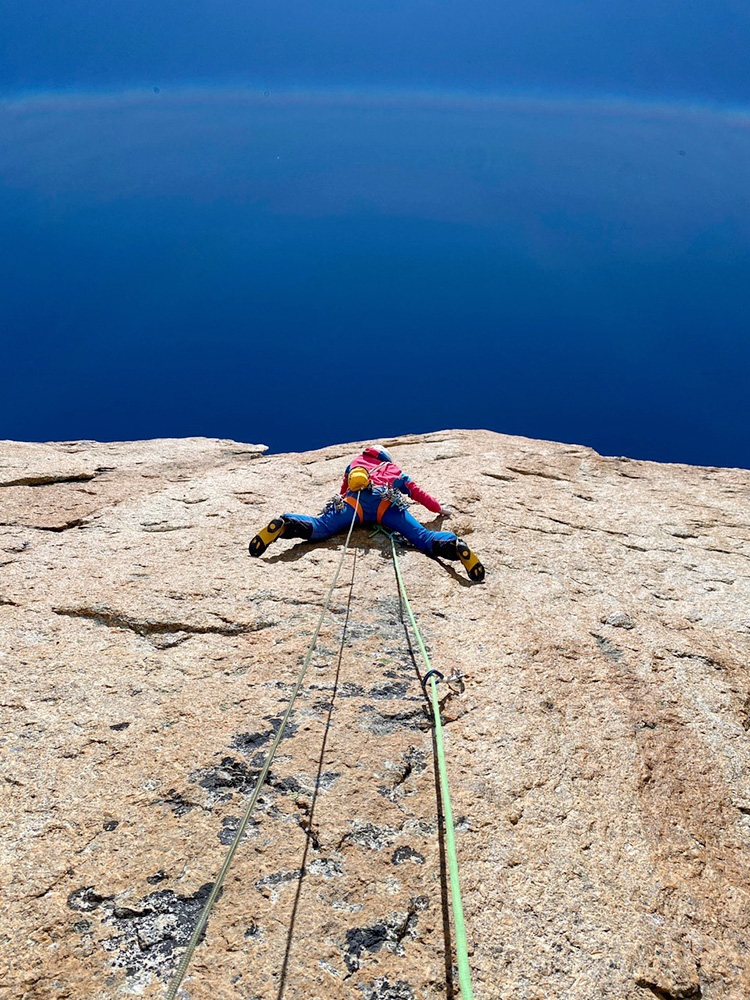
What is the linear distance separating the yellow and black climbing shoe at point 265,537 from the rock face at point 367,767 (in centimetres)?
12

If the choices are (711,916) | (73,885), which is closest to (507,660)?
(711,916)

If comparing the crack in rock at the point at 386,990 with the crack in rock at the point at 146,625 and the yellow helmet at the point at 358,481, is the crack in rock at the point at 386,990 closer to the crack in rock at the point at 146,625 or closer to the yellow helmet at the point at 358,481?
the crack in rock at the point at 146,625

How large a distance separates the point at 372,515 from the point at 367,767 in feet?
11.1

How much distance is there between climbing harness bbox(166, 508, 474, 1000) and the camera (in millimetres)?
2111

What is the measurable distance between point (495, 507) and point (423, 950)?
514 cm

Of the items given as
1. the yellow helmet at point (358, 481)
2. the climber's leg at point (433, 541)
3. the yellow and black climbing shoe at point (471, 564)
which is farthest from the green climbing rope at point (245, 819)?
the yellow and black climbing shoe at point (471, 564)

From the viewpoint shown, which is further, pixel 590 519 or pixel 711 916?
pixel 590 519

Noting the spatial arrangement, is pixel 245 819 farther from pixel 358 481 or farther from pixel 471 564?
pixel 358 481

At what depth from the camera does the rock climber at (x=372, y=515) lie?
5973 millimetres

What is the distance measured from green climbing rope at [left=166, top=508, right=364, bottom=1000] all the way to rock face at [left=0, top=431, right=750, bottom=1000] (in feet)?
0.20

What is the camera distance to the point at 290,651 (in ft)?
14.4

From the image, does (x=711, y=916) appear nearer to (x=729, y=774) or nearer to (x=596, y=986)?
(x=596, y=986)

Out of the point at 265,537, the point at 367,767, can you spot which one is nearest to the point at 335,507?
the point at 265,537

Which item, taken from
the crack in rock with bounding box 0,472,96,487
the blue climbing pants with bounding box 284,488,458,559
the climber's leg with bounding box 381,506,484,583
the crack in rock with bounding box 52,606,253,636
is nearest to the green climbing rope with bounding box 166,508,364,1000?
the blue climbing pants with bounding box 284,488,458,559
